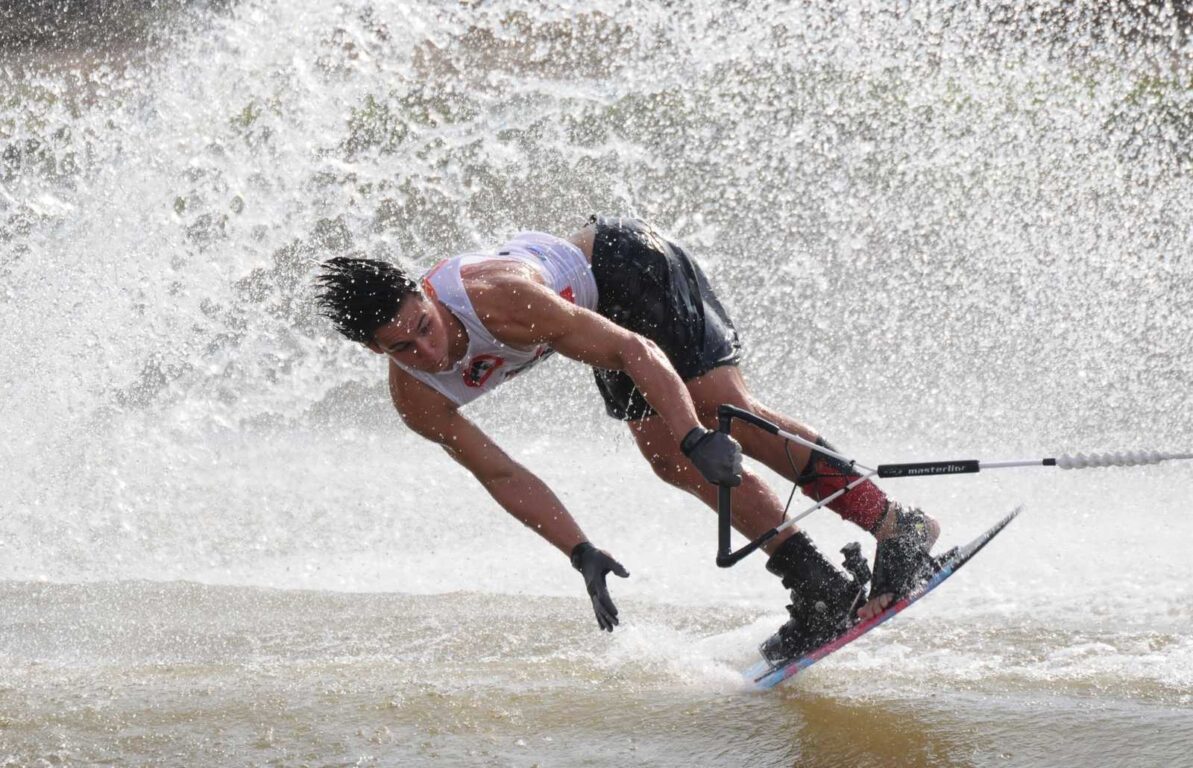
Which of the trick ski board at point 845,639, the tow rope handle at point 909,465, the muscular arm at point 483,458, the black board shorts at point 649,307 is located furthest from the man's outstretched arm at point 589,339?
the trick ski board at point 845,639

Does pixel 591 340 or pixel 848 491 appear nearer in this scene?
pixel 591 340

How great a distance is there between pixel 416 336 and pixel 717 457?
0.90m

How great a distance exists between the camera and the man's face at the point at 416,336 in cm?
370

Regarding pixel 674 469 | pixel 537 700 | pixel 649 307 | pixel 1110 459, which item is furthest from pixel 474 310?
pixel 1110 459

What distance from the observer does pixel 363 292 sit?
3.67 m

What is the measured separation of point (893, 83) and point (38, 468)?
589 centimetres

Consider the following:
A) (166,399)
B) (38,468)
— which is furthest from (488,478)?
(166,399)

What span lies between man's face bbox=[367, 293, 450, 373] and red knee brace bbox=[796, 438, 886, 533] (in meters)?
1.24

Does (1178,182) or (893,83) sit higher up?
(893,83)

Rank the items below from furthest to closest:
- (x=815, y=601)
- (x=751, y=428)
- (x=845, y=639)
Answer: (x=751, y=428), (x=815, y=601), (x=845, y=639)

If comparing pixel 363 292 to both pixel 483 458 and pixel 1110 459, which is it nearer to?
pixel 483 458

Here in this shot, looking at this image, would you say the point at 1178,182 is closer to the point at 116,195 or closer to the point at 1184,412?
the point at 1184,412

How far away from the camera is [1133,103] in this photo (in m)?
9.83

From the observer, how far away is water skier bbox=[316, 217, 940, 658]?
371cm
